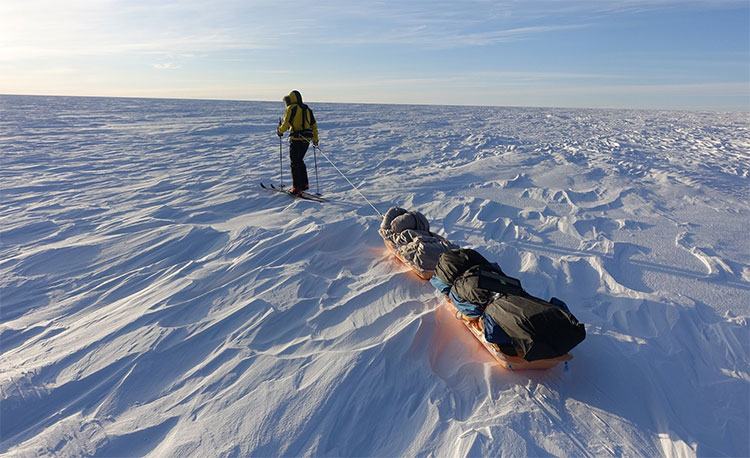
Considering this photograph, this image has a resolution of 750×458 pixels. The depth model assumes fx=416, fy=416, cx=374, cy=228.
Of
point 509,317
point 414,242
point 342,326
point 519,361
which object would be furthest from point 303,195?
point 519,361

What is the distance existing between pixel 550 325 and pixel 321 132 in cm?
1816

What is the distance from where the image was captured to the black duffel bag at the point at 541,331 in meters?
2.84

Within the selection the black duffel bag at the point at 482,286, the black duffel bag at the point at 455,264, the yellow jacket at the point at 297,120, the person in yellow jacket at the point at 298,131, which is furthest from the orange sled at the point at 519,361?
the yellow jacket at the point at 297,120

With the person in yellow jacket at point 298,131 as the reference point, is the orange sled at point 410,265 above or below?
below

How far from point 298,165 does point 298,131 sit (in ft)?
2.12

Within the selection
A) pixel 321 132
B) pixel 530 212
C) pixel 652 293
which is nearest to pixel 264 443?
pixel 652 293

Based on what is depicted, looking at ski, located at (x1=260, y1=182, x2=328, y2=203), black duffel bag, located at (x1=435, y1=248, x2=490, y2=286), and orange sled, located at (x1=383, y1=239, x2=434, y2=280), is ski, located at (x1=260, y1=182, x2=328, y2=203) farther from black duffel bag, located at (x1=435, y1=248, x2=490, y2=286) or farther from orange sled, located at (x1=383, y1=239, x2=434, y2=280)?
black duffel bag, located at (x1=435, y1=248, x2=490, y2=286)

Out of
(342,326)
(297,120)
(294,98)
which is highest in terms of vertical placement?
(294,98)

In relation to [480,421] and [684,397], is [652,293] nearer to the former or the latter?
[684,397]

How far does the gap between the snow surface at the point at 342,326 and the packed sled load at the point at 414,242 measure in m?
0.22

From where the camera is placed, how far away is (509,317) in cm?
303

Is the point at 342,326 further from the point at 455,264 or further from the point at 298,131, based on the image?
the point at 298,131

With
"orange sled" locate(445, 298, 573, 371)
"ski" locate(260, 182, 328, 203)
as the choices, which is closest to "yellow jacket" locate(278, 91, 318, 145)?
"ski" locate(260, 182, 328, 203)

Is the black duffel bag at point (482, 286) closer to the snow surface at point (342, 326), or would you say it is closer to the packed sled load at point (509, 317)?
the packed sled load at point (509, 317)
